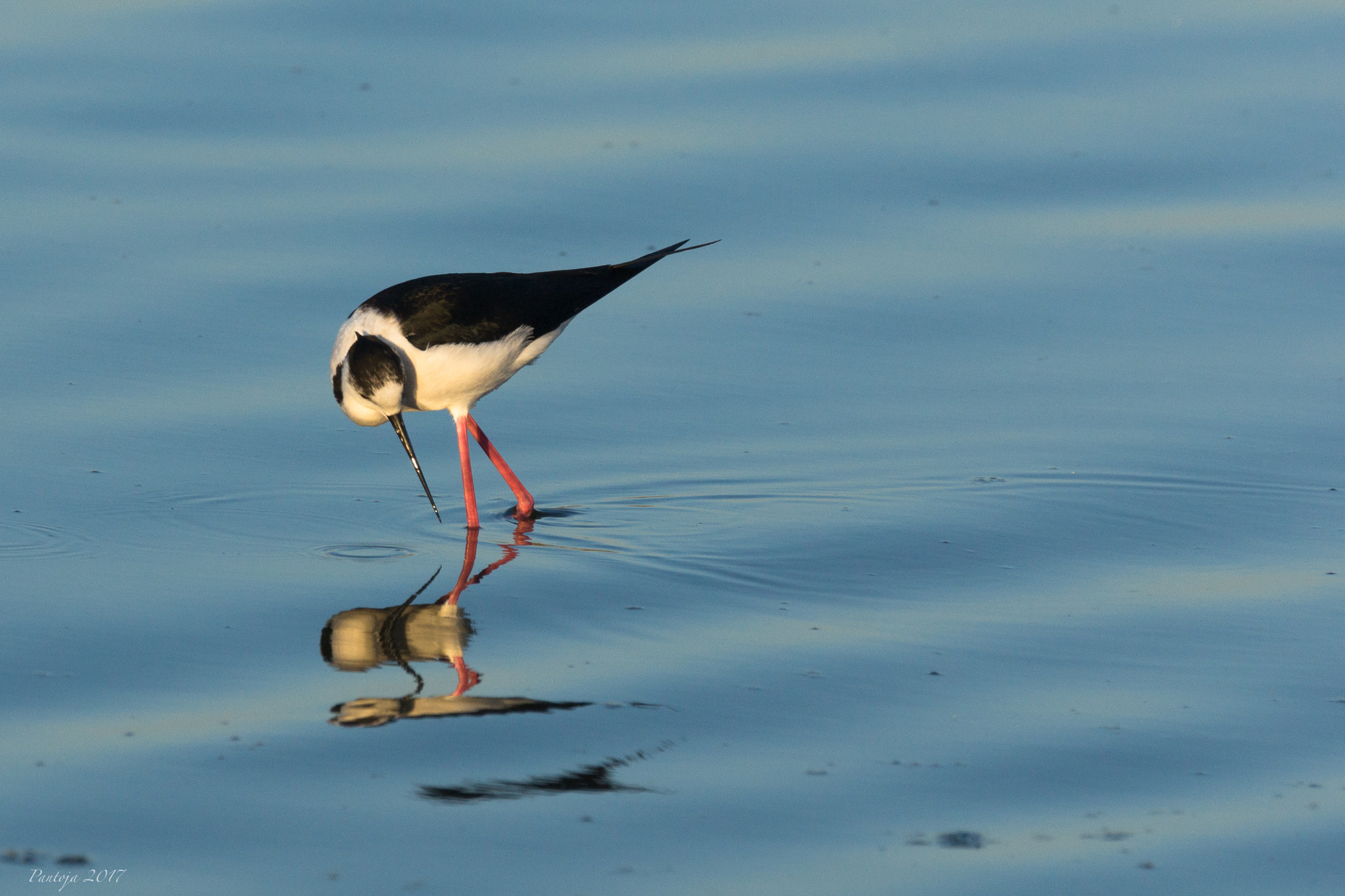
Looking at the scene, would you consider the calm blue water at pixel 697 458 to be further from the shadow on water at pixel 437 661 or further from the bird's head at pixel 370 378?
the bird's head at pixel 370 378

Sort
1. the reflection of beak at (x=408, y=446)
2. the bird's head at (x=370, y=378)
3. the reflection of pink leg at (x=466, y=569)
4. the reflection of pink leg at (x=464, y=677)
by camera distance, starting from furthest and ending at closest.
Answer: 1. the reflection of beak at (x=408, y=446)
2. the bird's head at (x=370, y=378)
3. the reflection of pink leg at (x=466, y=569)
4. the reflection of pink leg at (x=464, y=677)

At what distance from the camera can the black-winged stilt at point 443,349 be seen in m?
6.45

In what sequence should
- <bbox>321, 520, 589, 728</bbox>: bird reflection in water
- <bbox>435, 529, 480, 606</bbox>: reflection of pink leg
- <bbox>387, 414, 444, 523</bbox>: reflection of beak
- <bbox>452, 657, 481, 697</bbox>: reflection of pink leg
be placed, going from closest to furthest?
<bbox>321, 520, 589, 728</bbox>: bird reflection in water, <bbox>452, 657, 481, 697</bbox>: reflection of pink leg, <bbox>435, 529, 480, 606</bbox>: reflection of pink leg, <bbox>387, 414, 444, 523</bbox>: reflection of beak

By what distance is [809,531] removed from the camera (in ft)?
20.4

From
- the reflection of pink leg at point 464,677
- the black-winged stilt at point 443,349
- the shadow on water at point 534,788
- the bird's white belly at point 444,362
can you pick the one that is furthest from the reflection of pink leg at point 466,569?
the shadow on water at point 534,788

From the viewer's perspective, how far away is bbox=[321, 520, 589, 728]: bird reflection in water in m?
4.76

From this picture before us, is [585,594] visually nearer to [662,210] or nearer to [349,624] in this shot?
[349,624]

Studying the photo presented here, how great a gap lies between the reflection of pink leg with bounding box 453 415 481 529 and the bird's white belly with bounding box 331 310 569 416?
2.2 inches

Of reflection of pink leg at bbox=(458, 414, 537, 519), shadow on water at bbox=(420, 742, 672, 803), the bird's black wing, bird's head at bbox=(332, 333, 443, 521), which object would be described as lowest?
shadow on water at bbox=(420, 742, 672, 803)

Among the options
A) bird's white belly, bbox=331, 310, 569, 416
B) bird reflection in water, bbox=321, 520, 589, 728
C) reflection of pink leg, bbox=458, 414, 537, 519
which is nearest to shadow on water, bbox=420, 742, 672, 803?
bird reflection in water, bbox=321, 520, 589, 728

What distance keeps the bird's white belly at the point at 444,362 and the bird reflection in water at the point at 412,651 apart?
3.25ft

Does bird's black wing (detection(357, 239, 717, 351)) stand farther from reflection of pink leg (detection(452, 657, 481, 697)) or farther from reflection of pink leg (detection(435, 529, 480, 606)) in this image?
reflection of pink leg (detection(452, 657, 481, 697))

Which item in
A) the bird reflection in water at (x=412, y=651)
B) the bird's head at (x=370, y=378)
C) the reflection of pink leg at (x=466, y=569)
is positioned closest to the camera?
the bird reflection in water at (x=412, y=651)

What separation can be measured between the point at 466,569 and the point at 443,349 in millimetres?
1027
